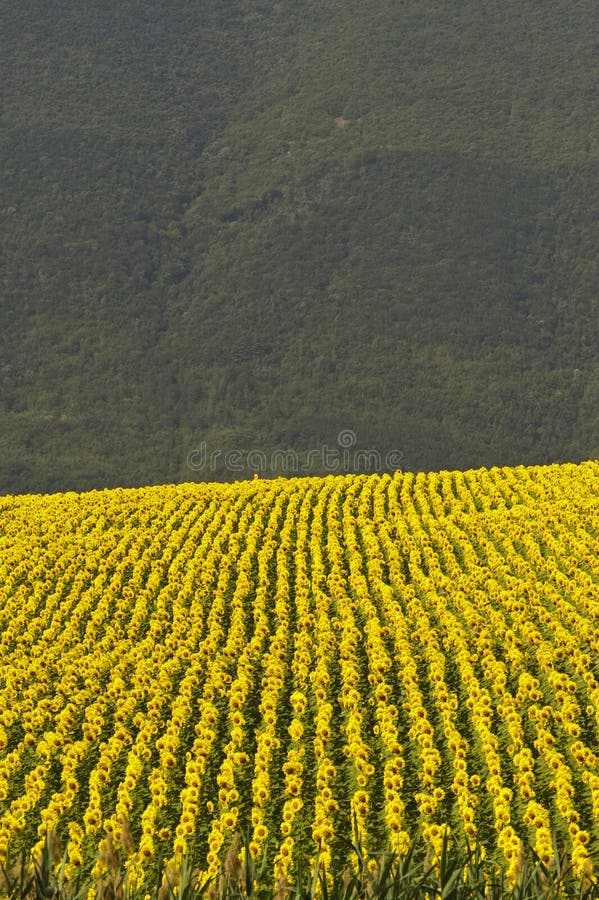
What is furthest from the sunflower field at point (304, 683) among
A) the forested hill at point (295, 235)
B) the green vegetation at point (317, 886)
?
the forested hill at point (295, 235)

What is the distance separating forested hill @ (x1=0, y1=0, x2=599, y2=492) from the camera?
7606cm

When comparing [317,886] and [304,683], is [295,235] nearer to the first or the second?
[304,683]

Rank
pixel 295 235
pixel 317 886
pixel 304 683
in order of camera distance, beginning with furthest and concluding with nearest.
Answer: pixel 295 235 → pixel 304 683 → pixel 317 886

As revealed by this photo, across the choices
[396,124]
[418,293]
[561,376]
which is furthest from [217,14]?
[561,376]

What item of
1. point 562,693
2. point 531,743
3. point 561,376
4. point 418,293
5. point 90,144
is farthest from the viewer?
point 90,144

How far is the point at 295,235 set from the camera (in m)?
101

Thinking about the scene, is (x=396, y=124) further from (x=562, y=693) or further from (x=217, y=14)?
(x=562, y=693)

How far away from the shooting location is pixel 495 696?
50.0 feet

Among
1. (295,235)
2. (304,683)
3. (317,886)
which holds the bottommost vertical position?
(295,235)

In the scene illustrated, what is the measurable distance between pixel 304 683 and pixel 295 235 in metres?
87.3

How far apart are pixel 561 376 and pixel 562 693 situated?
68.7 m

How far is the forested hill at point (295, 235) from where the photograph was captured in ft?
250

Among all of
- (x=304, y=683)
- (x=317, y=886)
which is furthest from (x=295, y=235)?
(x=317, y=886)

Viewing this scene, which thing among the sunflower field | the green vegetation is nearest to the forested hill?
the sunflower field
